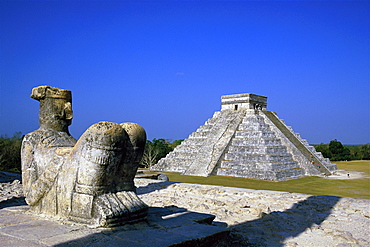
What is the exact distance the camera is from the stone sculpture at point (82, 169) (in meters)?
3.67

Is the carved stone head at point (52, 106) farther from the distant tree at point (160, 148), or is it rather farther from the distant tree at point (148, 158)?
the distant tree at point (160, 148)

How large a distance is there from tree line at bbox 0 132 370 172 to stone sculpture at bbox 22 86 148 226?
11.6m

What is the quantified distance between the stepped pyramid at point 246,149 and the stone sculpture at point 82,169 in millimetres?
10964

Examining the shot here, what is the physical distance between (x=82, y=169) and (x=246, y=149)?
1295 cm

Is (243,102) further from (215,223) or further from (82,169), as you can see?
(82,169)

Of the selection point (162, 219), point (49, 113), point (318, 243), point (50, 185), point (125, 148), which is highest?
point (49, 113)

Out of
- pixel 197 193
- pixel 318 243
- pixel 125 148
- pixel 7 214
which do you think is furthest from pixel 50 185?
pixel 197 193

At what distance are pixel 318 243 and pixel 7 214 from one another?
4016mm

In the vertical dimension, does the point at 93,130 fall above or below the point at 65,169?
above

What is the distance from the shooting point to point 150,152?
67.9 ft

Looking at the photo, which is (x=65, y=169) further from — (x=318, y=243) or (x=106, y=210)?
(x=318, y=243)

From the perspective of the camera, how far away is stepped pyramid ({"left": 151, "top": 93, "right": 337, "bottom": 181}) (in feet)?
49.8

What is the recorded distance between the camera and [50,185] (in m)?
4.10

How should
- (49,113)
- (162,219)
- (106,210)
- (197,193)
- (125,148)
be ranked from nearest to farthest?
(106,210) < (125,148) < (162,219) < (49,113) < (197,193)
